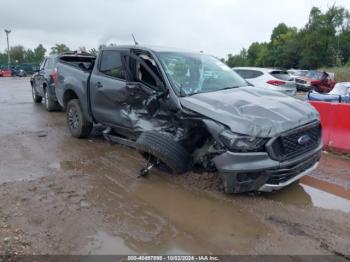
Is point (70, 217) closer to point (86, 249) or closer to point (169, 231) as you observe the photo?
point (86, 249)

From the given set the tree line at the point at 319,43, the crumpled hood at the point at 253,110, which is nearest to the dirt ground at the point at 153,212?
the crumpled hood at the point at 253,110

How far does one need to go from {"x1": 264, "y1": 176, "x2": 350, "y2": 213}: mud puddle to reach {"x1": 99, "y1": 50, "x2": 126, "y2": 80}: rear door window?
10.3 ft

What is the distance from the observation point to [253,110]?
15.0ft

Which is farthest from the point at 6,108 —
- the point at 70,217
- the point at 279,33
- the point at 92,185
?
the point at 279,33

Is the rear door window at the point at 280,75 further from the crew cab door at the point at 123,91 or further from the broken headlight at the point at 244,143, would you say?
the broken headlight at the point at 244,143

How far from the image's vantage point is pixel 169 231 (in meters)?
3.93

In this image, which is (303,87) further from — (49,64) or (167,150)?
(167,150)

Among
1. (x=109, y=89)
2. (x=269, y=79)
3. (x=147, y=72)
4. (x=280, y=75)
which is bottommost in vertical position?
(x=269, y=79)

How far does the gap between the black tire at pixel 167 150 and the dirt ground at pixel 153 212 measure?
40 centimetres

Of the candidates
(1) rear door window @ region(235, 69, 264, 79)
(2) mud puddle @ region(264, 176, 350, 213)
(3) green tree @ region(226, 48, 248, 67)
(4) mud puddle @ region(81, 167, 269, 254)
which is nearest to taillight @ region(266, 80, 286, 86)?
(1) rear door window @ region(235, 69, 264, 79)

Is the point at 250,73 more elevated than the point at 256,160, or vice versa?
the point at 250,73

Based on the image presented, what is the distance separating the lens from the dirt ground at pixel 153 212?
3654 millimetres

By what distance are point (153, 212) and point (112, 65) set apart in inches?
123

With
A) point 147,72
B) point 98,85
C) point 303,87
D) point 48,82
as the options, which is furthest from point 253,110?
point 303,87
